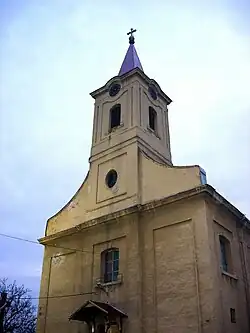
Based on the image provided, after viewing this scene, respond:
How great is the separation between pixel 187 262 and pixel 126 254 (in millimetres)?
2963

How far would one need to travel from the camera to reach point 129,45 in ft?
90.8

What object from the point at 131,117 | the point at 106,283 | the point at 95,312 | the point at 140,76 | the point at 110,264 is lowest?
the point at 95,312

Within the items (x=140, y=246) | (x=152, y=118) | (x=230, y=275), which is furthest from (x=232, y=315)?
(x=152, y=118)

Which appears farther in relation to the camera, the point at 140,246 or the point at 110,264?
the point at 110,264

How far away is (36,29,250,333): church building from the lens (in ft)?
48.9

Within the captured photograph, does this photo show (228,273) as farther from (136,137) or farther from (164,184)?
(136,137)

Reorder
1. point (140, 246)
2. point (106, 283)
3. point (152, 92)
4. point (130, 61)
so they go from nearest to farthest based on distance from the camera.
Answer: point (140, 246)
point (106, 283)
point (152, 92)
point (130, 61)

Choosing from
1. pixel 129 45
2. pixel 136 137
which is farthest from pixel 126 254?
pixel 129 45

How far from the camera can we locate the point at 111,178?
20.2 m

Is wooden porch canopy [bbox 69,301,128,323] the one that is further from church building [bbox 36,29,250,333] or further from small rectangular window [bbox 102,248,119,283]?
small rectangular window [bbox 102,248,119,283]

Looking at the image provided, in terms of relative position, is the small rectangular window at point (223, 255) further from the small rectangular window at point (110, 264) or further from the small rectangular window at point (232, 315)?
the small rectangular window at point (110, 264)

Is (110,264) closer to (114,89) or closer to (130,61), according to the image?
(114,89)

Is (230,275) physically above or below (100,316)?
above

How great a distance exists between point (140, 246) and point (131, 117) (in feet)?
24.7
